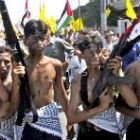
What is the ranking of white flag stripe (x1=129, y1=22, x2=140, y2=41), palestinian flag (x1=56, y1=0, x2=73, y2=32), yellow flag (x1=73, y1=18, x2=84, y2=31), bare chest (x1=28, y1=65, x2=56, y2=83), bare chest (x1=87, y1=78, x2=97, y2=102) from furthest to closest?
yellow flag (x1=73, y1=18, x2=84, y2=31) → palestinian flag (x1=56, y1=0, x2=73, y2=32) → bare chest (x1=28, y1=65, x2=56, y2=83) → bare chest (x1=87, y1=78, x2=97, y2=102) → white flag stripe (x1=129, y1=22, x2=140, y2=41)

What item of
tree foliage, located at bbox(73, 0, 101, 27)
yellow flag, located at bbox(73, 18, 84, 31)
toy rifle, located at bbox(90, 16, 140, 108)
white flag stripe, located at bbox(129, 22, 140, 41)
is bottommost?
tree foliage, located at bbox(73, 0, 101, 27)

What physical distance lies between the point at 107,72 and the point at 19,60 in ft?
2.44

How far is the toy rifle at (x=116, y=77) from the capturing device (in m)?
3.76

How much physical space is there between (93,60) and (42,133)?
82 cm

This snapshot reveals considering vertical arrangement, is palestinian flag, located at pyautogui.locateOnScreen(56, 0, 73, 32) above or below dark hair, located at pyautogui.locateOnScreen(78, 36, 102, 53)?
below

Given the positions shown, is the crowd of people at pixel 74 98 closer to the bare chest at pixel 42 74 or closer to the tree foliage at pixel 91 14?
the bare chest at pixel 42 74

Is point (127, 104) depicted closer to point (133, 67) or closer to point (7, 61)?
point (133, 67)

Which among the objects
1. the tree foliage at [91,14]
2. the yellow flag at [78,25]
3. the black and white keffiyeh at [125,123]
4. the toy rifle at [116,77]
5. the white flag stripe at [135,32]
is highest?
the white flag stripe at [135,32]

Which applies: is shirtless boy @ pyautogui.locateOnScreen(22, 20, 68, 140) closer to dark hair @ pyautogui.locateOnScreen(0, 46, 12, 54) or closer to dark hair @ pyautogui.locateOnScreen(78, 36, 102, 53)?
dark hair @ pyautogui.locateOnScreen(0, 46, 12, 54)

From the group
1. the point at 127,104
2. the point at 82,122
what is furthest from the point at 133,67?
the point at 82,122

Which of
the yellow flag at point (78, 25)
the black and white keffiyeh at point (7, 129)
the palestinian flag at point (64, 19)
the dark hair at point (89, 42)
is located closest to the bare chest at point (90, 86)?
the dark hair at point (89, 42)

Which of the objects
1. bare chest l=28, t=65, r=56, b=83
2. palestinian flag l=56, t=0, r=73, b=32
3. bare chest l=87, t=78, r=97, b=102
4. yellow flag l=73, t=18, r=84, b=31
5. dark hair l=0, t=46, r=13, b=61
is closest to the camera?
bare chest l=87, t=78, r=97, b=102

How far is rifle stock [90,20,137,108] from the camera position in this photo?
12.4 ft

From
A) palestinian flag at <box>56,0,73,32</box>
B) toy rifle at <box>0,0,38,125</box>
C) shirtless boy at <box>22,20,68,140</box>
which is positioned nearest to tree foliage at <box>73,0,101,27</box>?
palestinian flag at <box>56,0,73,32</box>
